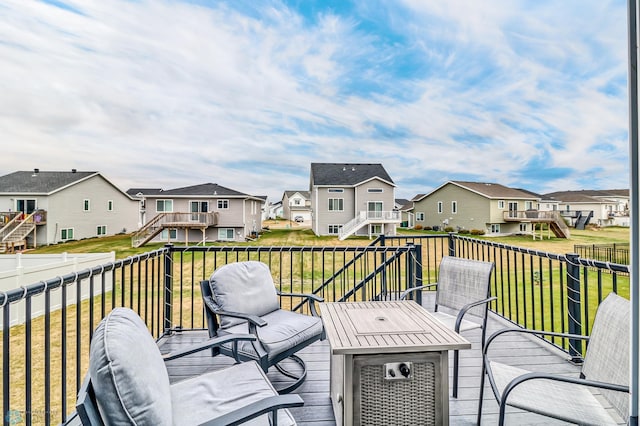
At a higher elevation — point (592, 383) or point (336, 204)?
point (336, 204)

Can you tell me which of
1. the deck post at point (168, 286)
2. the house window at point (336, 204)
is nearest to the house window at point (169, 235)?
the house window at point (336, 204)

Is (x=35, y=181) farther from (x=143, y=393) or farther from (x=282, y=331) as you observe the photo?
(x=143, y=393)

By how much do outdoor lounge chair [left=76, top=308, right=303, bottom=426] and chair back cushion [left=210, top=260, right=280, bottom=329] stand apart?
935mm

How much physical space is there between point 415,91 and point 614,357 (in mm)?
18071

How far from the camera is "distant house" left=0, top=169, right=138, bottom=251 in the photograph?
1193 cm

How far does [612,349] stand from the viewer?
5.29 feet

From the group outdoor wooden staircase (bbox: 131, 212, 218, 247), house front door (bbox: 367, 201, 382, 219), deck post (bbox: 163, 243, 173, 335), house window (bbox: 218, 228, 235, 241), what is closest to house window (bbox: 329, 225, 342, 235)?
house front door (bbox: 367, 201, 382, 219)

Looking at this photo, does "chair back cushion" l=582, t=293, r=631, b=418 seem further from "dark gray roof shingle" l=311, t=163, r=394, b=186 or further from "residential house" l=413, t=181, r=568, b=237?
"residential house" l=413, t=181, r=568, b=237

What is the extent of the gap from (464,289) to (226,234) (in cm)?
1883

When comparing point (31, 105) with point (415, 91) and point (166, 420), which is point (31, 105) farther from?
point (415, 91)

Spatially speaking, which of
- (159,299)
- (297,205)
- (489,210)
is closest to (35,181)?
(159,299)

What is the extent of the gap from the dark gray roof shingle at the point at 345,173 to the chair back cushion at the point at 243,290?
1862 centimetres

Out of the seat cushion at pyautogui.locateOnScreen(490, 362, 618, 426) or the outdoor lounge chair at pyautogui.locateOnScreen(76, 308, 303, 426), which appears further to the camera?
the seat cushion at pyautogui.locateOnScreen(490, 362, 618, 426)

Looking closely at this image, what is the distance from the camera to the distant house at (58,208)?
1193 centimetres
